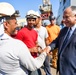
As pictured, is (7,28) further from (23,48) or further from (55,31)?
(55,31)

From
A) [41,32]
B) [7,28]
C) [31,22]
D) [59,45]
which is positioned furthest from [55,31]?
[7,28]

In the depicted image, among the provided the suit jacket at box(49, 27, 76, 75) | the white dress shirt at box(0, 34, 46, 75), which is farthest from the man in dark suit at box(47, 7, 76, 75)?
the white dress shirt at box(0, 34, 46, 75)

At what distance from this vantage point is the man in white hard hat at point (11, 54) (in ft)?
8.78

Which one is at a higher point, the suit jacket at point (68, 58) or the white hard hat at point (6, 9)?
the white hard hat at point (6, 9)

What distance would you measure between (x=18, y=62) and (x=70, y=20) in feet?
3.89

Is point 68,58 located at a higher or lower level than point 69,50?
lower

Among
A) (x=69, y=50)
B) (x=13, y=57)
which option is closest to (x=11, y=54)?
(x=13, y=57)

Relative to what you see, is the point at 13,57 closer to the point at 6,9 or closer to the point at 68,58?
the point at 6,9

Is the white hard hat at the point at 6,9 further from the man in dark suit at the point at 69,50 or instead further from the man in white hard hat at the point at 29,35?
the man in white hard hat at the point at 29,35

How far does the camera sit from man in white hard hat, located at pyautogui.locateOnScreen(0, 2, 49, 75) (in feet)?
8.78

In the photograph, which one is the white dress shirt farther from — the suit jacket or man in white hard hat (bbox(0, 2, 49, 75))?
the suit jacket

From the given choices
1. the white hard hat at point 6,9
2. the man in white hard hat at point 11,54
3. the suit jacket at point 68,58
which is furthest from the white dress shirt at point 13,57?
the suit jacket at point 68,58

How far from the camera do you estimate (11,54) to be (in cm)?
267

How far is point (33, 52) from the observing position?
13.6 feet
